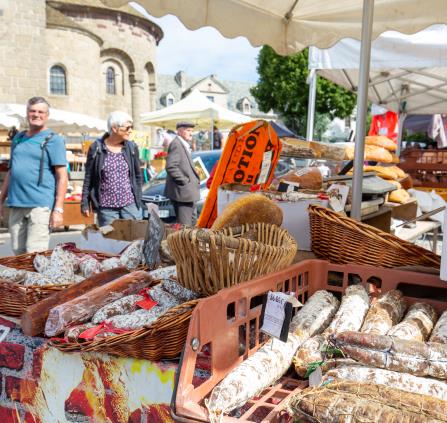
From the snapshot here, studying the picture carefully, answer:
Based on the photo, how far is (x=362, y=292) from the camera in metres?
1.70

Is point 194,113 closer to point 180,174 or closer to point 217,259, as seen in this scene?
point 180,174

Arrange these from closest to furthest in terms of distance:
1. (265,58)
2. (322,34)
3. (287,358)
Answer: (287,358), (322,34), (265,58)

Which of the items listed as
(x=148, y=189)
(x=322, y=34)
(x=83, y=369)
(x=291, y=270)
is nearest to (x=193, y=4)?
(x=322, y=34)

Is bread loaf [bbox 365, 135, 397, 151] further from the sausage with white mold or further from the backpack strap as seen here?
the sausage with white mold

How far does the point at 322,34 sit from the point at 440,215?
2.35 m

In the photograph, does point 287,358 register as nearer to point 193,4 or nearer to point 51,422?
point 51,422

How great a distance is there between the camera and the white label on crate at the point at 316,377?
1.25 m

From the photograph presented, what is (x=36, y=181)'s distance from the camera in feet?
13.2

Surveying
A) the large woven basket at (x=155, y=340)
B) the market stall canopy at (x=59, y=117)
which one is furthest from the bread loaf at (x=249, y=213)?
the market stall canopy at (x=59, y=117)

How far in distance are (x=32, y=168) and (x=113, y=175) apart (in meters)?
0.75

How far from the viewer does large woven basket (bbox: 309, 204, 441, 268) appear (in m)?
1.87

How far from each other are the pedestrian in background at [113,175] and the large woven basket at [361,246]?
2826mm

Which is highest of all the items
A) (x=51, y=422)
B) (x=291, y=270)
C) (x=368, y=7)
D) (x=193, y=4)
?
(x=193, y=4)

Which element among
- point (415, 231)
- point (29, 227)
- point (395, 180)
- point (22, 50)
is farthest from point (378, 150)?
point (22, 50)
